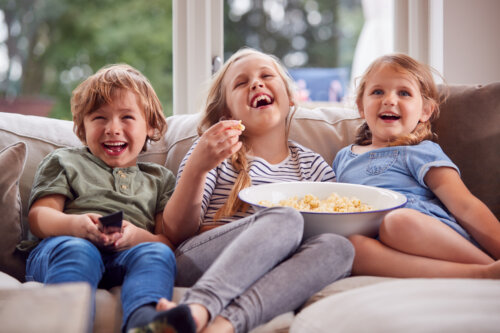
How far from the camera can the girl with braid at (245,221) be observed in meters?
1.03

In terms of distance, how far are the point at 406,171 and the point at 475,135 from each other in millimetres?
318

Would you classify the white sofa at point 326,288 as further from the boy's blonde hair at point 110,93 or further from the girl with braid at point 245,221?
the boy's blonde hair at point 110,93

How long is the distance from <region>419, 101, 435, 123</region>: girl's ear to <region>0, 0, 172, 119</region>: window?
1.54 m

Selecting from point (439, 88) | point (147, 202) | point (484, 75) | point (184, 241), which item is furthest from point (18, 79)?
point (484, 75)

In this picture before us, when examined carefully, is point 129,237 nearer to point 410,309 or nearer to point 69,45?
point 410,309

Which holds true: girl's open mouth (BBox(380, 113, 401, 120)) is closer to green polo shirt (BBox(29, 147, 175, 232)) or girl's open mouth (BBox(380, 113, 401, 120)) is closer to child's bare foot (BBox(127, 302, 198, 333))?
green polo shirt (BBox(29, 147, 175, 232))

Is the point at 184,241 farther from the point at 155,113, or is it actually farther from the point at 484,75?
the point at 484,75

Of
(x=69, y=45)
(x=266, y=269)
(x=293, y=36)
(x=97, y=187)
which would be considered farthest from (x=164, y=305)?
(x=69, y=45)

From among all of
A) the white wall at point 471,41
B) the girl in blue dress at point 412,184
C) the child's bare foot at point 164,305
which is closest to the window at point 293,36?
the white wall at point 471,41

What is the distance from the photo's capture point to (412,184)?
157 cm

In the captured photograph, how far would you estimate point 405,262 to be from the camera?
50.8 inches

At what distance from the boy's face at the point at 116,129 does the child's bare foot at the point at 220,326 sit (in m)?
0.76

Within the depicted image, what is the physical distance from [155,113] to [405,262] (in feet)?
3.13

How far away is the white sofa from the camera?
30.2 inches
